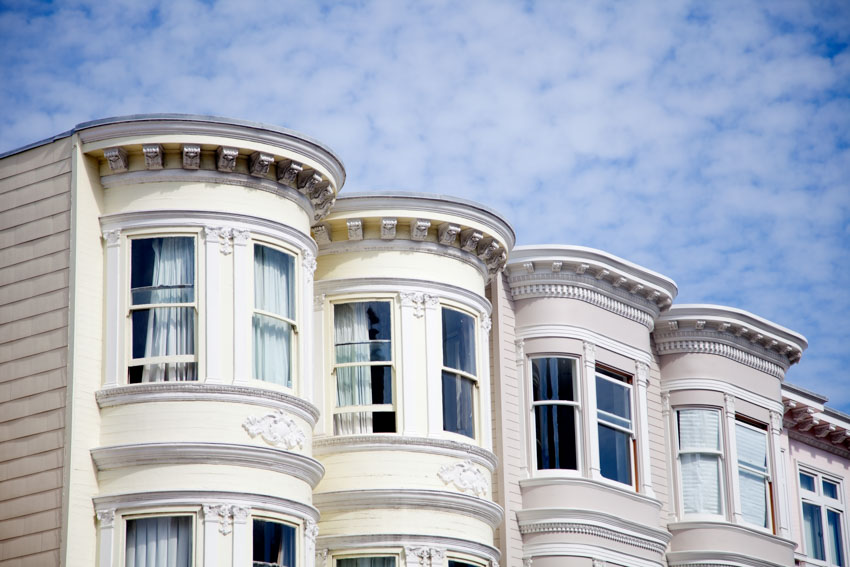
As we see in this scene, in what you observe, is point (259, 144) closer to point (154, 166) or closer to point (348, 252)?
point (154, 166)

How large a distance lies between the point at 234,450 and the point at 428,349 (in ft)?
15.7

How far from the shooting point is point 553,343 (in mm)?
29578

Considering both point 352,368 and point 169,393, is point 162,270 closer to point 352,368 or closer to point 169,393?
point 169,393

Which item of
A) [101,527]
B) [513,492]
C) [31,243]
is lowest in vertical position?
[101,527]

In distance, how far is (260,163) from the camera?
23547 millimetres

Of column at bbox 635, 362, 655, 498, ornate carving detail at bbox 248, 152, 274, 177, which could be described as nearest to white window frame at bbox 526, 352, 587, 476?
column at bbox 635, 362, 655, 498

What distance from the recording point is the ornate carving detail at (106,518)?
2173cm

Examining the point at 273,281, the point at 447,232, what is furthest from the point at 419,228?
the point at 273,281

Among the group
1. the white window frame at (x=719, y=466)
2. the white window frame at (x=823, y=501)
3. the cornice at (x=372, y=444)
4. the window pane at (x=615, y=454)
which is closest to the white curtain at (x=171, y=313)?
the cornice at (x=372, y=444)

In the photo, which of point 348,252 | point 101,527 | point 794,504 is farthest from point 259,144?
point 794,504

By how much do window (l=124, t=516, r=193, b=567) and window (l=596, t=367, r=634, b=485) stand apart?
10284 millimetres

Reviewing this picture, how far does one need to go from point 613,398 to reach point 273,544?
33.1 ft

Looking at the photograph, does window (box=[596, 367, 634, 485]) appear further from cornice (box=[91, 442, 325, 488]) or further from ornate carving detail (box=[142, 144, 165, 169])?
ornate carving detail (box=[142, 144, 165, 169])

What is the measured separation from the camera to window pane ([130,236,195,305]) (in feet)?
75.5
